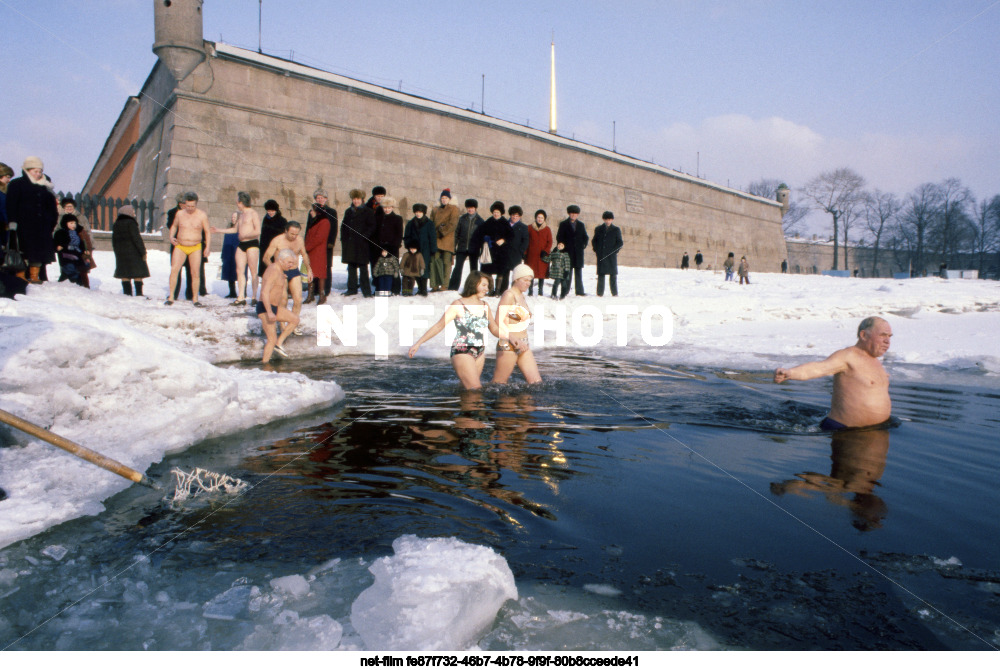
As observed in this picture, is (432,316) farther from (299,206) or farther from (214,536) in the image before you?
(299,206)

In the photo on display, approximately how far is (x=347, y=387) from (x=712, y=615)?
5241mm

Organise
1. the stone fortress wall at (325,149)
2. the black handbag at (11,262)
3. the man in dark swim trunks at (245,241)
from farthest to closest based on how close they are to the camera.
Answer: the stone fortress wall at (325,149) < the man in dark swim trunks at (245,241) < the black handbag at (11,262)

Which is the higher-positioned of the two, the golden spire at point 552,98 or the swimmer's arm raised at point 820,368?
the golden spire at point 552,98

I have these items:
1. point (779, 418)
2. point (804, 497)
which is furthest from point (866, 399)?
point (804, 497)

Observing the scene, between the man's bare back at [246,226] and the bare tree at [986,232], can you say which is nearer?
the man's bare back at [246,226]

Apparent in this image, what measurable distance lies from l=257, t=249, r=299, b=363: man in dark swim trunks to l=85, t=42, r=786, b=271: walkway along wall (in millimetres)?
12081

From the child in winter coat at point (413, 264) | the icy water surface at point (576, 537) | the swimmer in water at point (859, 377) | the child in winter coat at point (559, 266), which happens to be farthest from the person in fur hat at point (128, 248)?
the swimmer in water at point (859, 377)

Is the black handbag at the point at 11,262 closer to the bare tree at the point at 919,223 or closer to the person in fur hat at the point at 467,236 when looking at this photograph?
the person in fur hat at the point at 467,236

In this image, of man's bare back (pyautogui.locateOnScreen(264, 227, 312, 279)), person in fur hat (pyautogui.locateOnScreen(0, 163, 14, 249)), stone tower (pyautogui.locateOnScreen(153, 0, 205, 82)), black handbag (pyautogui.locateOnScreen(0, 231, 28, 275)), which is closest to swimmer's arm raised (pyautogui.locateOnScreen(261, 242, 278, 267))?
man's bare back (pyautogui.locateOnScreen(264, 227, 312, 279))

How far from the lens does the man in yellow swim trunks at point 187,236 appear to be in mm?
10172

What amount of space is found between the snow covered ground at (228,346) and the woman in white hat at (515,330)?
5.66 ft

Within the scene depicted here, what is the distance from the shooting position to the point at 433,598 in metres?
2.30

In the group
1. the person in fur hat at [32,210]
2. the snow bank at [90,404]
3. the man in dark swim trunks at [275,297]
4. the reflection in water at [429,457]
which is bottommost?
the reflection in water at [429,457]

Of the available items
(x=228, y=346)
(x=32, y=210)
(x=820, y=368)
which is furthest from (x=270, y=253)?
(x=820, y=368)
